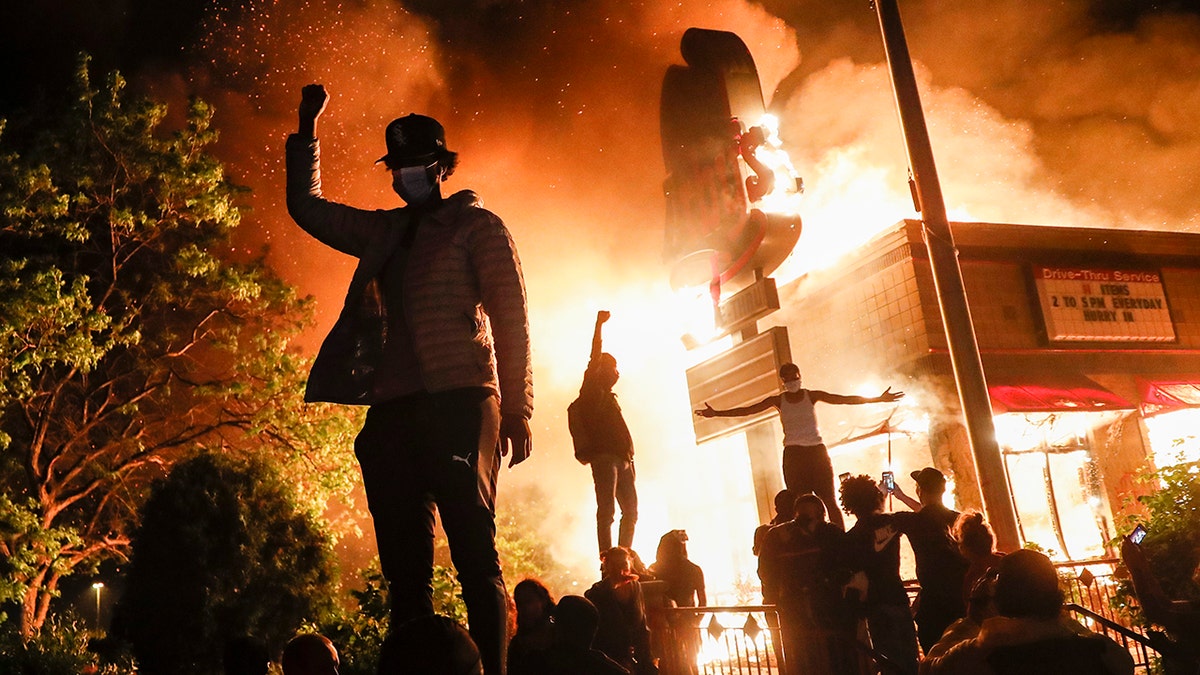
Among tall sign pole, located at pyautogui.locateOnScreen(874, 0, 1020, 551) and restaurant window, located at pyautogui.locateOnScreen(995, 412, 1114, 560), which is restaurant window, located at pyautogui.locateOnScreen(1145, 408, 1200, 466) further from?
tall sign pole, located at pyautogui.locateOnScreen(874, 0, 1020, 551)

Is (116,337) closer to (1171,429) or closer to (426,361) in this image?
(426,361)

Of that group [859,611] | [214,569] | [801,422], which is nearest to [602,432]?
[801,422]

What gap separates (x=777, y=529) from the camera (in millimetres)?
6152

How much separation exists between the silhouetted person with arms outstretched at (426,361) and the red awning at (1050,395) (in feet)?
50.8

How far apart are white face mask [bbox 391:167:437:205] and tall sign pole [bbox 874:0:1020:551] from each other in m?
6.17

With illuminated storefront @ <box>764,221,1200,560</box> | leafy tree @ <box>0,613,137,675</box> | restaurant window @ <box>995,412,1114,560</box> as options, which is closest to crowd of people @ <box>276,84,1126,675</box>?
leafy tree @ <box>0,613,137,675</box>

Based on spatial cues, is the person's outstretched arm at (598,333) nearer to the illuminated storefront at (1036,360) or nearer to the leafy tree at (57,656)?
the leafy tree at (57,656)

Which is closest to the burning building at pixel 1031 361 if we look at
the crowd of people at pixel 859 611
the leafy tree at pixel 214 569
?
the leafy tree at pixel 214 569

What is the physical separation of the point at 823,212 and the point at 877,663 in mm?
18624

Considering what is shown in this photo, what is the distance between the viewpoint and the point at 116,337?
1761 centimetres

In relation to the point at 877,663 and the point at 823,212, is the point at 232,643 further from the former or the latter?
the point at 823,212

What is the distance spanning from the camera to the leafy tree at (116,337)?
15602 mm

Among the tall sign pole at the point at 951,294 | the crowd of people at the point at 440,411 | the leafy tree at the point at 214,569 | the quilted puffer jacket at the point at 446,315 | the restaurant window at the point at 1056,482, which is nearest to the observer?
the crowd of people at the point at 440,411

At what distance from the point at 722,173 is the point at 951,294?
10.4 metres
